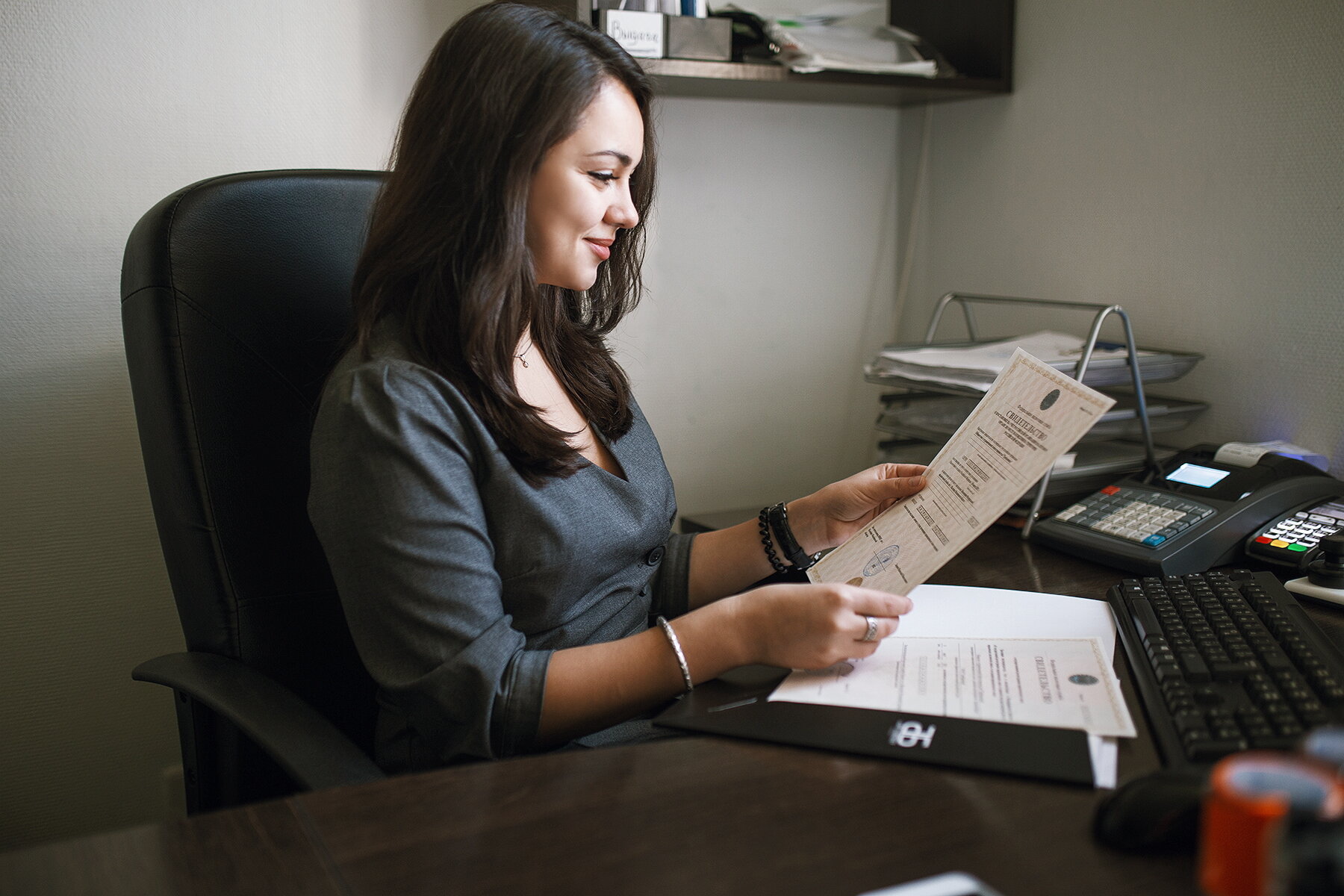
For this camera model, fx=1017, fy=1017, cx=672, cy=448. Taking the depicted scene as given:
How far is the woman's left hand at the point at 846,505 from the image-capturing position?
1.12m

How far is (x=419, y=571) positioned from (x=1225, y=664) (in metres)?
0.65

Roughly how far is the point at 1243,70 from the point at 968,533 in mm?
894

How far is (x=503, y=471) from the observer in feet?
3.10

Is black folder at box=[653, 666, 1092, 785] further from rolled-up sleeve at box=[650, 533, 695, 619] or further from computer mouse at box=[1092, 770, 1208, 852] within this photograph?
rolled-up sleeve at box=[650, 533, 695, 619]

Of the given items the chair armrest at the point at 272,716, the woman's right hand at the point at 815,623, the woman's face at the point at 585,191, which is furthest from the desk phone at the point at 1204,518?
the chair armrest at the point at 272,716

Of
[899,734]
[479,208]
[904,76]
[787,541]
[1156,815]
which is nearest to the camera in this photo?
[1156,815]

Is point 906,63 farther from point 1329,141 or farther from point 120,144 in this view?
point 120,144

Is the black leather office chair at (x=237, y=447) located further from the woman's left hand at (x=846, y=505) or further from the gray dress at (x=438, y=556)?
the woman's left hand at (x=846, y=505)

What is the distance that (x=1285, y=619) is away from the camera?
872 mm

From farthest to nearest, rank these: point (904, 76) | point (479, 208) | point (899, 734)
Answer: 1. point (904, 76)
2. point (479, 208)
3. point (899, 734)

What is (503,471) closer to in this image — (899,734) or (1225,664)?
(899,734)

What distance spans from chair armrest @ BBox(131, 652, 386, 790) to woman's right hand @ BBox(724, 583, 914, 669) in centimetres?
34

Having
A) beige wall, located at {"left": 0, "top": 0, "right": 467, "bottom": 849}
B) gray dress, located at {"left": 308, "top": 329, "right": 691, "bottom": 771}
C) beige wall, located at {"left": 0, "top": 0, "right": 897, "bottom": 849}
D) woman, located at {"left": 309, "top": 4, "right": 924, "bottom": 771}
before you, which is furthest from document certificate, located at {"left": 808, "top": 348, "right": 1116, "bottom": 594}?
beige wall, located at {"left": 0, "top": 0, "right": 467, "bottom": 849}

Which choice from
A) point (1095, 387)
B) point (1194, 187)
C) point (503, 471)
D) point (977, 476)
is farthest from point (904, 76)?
point (503, 471)
